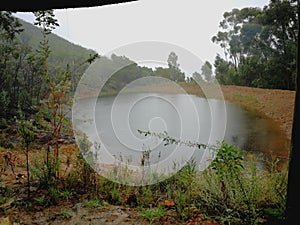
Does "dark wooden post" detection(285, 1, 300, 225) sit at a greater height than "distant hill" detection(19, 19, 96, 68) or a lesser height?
lesser

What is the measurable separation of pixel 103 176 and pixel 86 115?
44 cm

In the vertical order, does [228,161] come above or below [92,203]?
above

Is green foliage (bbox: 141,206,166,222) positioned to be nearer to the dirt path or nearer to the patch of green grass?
the patch of green grass

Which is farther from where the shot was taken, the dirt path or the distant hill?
the distant hill

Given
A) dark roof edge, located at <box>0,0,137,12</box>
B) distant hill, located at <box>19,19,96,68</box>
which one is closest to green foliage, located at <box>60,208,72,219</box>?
distant hill, located at <box>19,19,96,68</box>

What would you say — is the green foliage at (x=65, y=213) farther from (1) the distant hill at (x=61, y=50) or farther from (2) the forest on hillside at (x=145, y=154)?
(1) the distant hill at (x=61, y=50)

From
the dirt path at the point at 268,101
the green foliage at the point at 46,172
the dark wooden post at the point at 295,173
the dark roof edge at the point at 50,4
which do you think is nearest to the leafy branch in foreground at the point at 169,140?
the dirt path at the point at 268,101

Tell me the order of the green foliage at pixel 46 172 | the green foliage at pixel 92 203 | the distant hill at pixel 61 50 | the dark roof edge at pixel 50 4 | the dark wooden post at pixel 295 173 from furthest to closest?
1. the distant hill at pixel 61 50
2. the green foliage at pixel 46 172
3. the green foliage at pixel 92 203
4. the dark roof edge at pixel 50 4
5. the dark wooden post at pixel 295 173

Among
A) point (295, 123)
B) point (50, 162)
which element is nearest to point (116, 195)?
point (50, 162)

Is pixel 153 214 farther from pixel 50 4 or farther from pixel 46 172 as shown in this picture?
pixel 50 4

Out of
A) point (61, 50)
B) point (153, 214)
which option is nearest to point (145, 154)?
point (153, 214)

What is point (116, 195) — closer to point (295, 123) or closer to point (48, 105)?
point (48, 105)

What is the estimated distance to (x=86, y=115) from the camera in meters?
1.88

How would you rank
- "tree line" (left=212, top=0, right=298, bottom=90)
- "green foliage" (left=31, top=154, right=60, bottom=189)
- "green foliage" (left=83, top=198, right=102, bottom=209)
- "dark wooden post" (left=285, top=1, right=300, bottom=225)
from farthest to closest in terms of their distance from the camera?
"green foliage" (left=31, top=154, right=60, bottom=189) < "green foliage" (left=83, top=198, right=102, bottom=209) < "tree line" (left=212, top=0, right=298, bottom=90) < "dark wooden post" (left=285, top=1, right=300, bottom=225)
